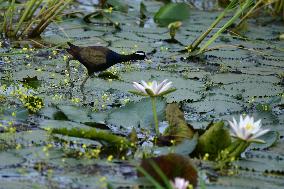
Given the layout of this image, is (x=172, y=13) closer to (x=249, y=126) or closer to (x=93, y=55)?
(x=93, y=55)

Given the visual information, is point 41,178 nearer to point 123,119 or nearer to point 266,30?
point 123,119

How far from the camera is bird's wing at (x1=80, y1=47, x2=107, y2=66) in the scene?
358 centimetres

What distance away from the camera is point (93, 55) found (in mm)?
3584

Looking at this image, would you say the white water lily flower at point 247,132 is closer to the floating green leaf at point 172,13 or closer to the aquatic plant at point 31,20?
the aquatic plant at point 31,20

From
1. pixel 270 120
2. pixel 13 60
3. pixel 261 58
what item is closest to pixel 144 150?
pixel 270 120

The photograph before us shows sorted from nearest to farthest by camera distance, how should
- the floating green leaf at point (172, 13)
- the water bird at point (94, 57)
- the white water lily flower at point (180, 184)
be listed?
1. the white water lily flower at point (180, 184)
2. the water bird at point (94, 57)
3. the floating green leaf at point (172, 13)

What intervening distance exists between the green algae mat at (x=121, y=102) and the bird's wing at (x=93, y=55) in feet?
0.50

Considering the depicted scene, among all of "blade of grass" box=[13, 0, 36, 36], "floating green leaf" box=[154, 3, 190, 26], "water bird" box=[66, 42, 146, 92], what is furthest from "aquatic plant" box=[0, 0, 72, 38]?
"floating green leaf" box=[154, 3, 190, 26]

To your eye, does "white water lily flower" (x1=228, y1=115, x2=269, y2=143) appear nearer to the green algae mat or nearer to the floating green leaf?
the green algae mat

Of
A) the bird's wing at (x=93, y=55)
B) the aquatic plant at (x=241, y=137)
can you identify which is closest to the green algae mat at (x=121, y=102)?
the aquatic plant at (x=241, y=137)

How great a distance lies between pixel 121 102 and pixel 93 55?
33 cm

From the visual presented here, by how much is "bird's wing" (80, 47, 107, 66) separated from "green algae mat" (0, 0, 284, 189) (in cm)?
15

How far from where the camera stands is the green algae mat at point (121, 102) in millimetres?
2486

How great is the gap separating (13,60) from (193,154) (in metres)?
1.80
